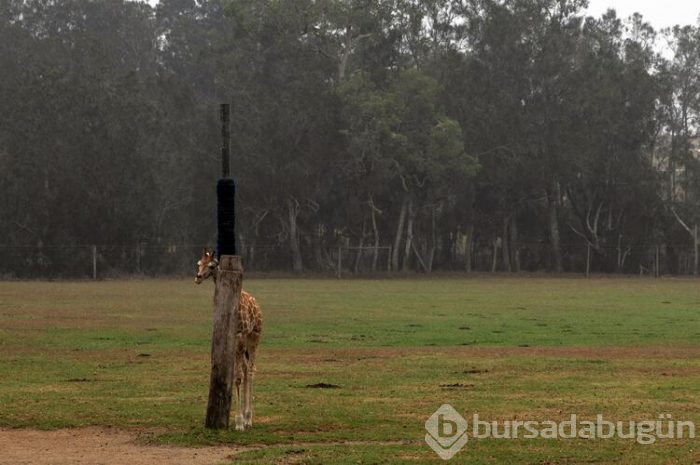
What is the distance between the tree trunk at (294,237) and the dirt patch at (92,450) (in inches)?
2925

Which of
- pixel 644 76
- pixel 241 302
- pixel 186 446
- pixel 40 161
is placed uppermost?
pixel 644 76

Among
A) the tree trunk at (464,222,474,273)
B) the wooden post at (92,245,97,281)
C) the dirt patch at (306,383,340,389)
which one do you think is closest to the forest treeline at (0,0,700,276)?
the tree trunk at (464,222,474,273)

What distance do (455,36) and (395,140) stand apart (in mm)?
17087

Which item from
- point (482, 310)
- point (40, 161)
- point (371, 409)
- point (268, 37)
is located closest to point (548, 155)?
point (268, 37)

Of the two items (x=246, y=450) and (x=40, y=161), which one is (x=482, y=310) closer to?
(x=246, y=450)

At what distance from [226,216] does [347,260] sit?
79.1m

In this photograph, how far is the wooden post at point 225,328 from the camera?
1566 cm

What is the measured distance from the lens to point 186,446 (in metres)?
15.0

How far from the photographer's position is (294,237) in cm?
9112

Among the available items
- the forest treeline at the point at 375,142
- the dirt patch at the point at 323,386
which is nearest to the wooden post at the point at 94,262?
the forest treeline at the point at 375,142

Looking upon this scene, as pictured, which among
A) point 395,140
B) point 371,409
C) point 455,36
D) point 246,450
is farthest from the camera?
point 455,36

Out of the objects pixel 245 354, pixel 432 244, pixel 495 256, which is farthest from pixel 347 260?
pixel 245 354

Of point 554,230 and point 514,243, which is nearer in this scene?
point 554,230

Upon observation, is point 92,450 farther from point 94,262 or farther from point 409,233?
point 409,233
